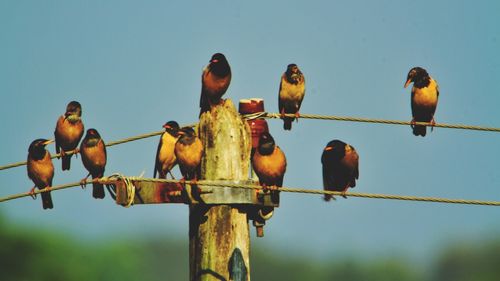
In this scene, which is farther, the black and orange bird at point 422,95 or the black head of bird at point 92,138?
the black and orange bird at point 422,95

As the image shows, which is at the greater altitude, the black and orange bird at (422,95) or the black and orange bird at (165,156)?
the black and orange bird at (422,95)

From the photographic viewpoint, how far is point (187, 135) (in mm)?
10164

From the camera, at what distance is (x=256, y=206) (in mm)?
9102

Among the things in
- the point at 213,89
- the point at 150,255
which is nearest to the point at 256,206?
the point at 213,89

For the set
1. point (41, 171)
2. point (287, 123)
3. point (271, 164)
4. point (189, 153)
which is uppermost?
point (287, 123)

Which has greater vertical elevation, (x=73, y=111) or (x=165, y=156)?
(x=73, y=111)

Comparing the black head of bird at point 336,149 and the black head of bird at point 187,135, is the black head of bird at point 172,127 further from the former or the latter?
the black head of bird at point 336,149

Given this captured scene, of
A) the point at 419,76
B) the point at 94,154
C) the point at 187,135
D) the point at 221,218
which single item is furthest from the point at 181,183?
the point at 419,76

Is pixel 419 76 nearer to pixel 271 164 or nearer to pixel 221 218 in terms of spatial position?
pixel 271 164

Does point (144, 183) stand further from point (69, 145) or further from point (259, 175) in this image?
point (69, 145)

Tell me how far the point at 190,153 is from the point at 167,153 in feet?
10.3

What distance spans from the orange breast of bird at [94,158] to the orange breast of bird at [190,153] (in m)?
2.28

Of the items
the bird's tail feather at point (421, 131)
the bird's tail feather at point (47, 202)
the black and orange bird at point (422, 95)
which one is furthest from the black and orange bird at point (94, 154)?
the black and orange bird at point (422, 95)

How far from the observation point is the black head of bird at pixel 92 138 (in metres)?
12.5
